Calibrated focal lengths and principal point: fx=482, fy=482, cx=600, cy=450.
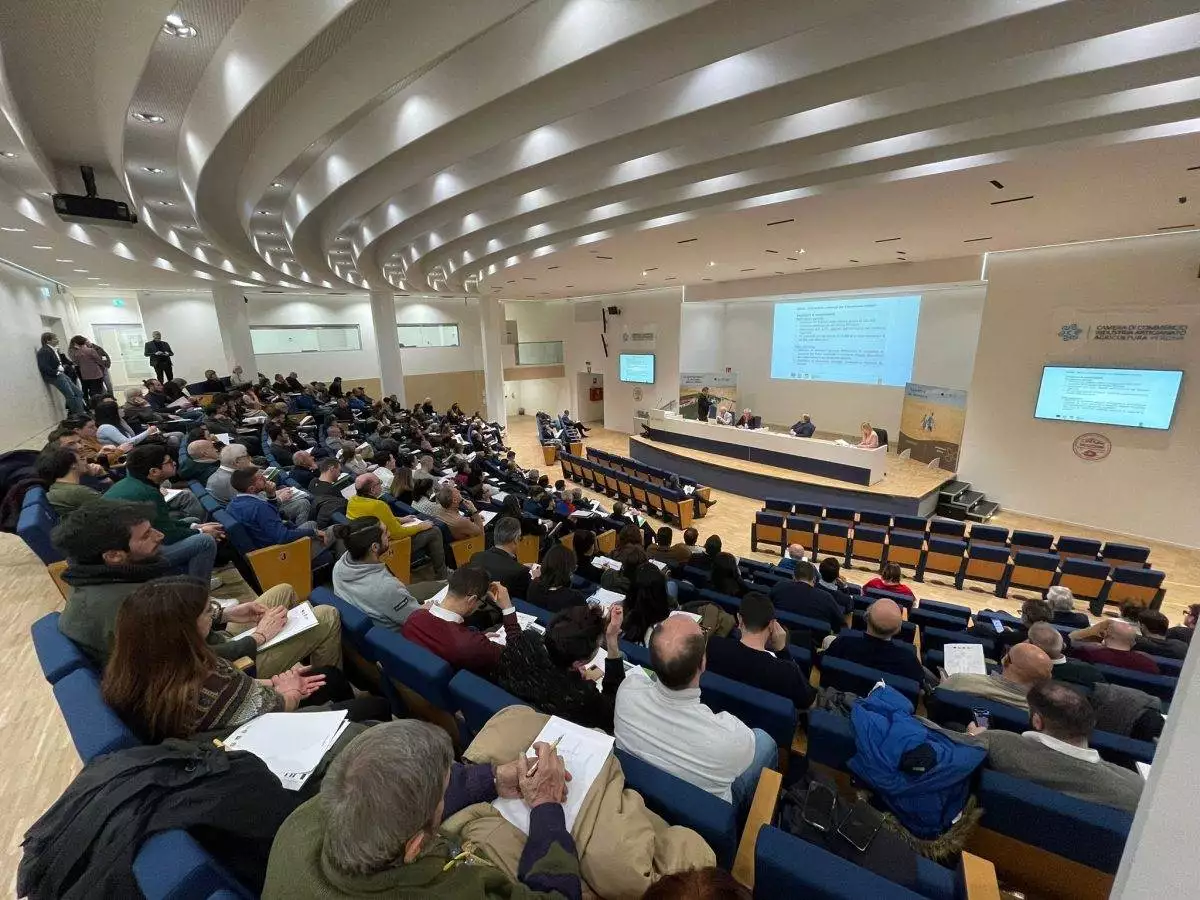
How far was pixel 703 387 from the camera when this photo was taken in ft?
50.9

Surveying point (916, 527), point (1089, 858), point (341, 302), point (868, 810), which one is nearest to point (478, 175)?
point (868, 810)

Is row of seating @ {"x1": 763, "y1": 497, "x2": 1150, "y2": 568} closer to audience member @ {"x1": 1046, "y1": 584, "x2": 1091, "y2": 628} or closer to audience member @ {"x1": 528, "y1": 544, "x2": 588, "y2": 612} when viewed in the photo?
audience member @ {"x1": 1046, "y1": 584, "x2": 1091, "y2": 628}

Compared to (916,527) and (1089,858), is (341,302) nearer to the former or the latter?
(916,527)

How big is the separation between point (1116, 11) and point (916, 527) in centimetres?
646

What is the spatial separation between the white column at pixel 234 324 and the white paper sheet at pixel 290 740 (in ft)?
49.7

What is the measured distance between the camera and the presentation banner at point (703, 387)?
15359 mm

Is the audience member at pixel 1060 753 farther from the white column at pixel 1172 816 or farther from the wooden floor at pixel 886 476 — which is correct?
the wooden floor at pixel 886 476

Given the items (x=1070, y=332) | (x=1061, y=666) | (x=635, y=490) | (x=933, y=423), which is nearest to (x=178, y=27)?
(x=1061, y=666)

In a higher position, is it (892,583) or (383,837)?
(383,837)

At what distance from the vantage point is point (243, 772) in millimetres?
1258

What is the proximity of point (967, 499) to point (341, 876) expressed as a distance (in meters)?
11.4

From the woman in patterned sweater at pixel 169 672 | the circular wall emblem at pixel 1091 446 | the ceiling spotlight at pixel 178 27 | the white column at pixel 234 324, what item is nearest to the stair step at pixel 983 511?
the circular wall emblem at pixel 1091 446

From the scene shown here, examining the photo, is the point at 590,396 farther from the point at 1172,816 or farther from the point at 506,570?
the point at 1172,816

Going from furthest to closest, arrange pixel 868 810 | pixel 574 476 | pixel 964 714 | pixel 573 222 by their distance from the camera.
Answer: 1. pixel 574 476
2. pixel 573 222
3. pixel 964 714
4. pixel 868 810
